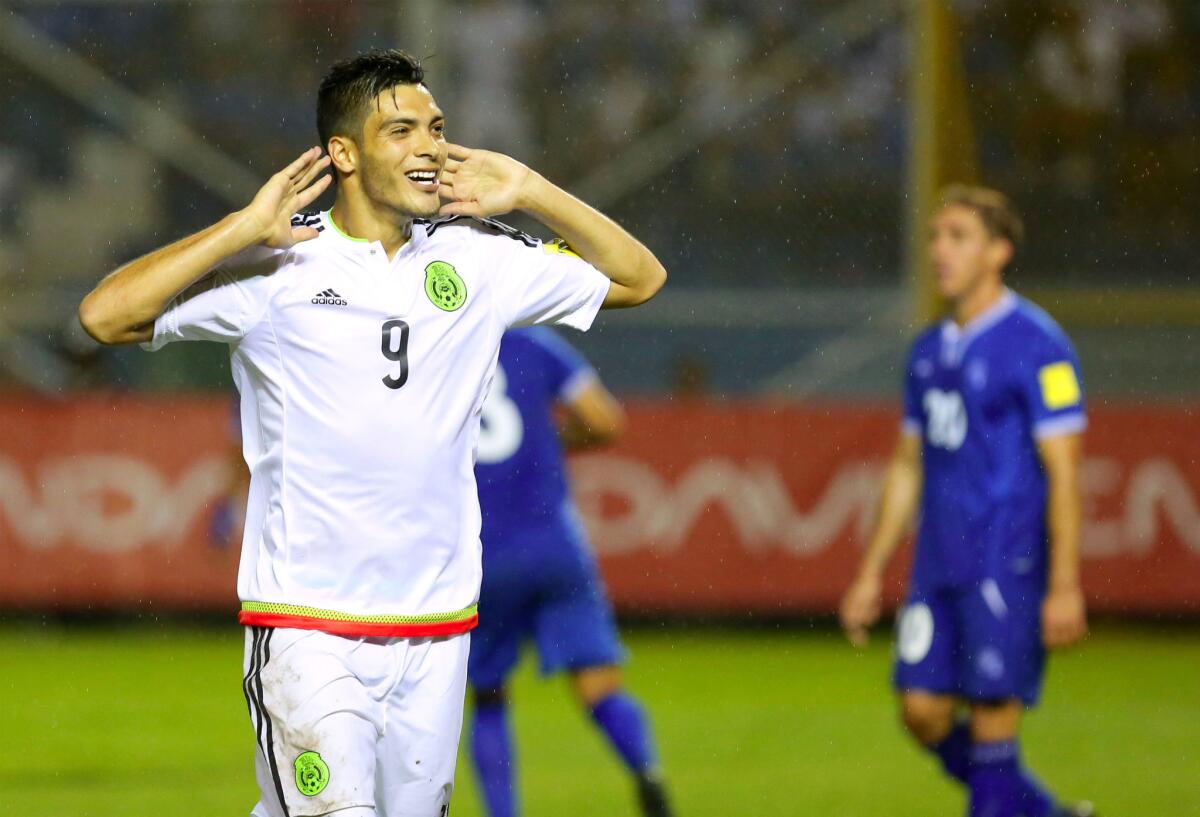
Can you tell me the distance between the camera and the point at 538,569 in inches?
266

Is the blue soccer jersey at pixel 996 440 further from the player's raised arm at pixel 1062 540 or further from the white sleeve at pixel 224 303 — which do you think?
the white sleeve at pixel 224 303

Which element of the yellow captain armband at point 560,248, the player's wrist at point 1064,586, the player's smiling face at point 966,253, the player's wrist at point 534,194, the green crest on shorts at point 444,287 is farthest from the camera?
the player's smiling face at point 966,253

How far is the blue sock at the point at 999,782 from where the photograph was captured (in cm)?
614

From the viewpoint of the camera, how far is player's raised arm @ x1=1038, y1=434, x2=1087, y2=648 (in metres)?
6.00

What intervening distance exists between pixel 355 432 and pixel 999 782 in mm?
2870

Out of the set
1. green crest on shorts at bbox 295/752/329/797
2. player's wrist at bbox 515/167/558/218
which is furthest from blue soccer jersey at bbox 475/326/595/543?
green crest on shorts at bbox 295/752/329/797

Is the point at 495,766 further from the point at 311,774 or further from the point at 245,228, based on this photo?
the point at 245,228

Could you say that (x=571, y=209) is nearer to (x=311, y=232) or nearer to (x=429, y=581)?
(x=311, y=232)

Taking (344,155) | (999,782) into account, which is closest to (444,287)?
(344,155)

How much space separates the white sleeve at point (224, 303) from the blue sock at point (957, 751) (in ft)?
10.3

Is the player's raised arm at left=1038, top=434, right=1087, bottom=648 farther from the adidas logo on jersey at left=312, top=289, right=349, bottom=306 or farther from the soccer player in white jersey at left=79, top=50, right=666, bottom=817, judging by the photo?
the adidas logo on jersey at left=312, top=289, right=349, bottom=306

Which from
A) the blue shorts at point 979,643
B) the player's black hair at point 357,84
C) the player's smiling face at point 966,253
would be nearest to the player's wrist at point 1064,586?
the blue shorts at point 979,643

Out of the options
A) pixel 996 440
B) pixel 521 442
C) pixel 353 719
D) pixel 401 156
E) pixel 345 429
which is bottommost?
pixel 353 719

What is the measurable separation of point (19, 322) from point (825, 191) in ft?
22.3
